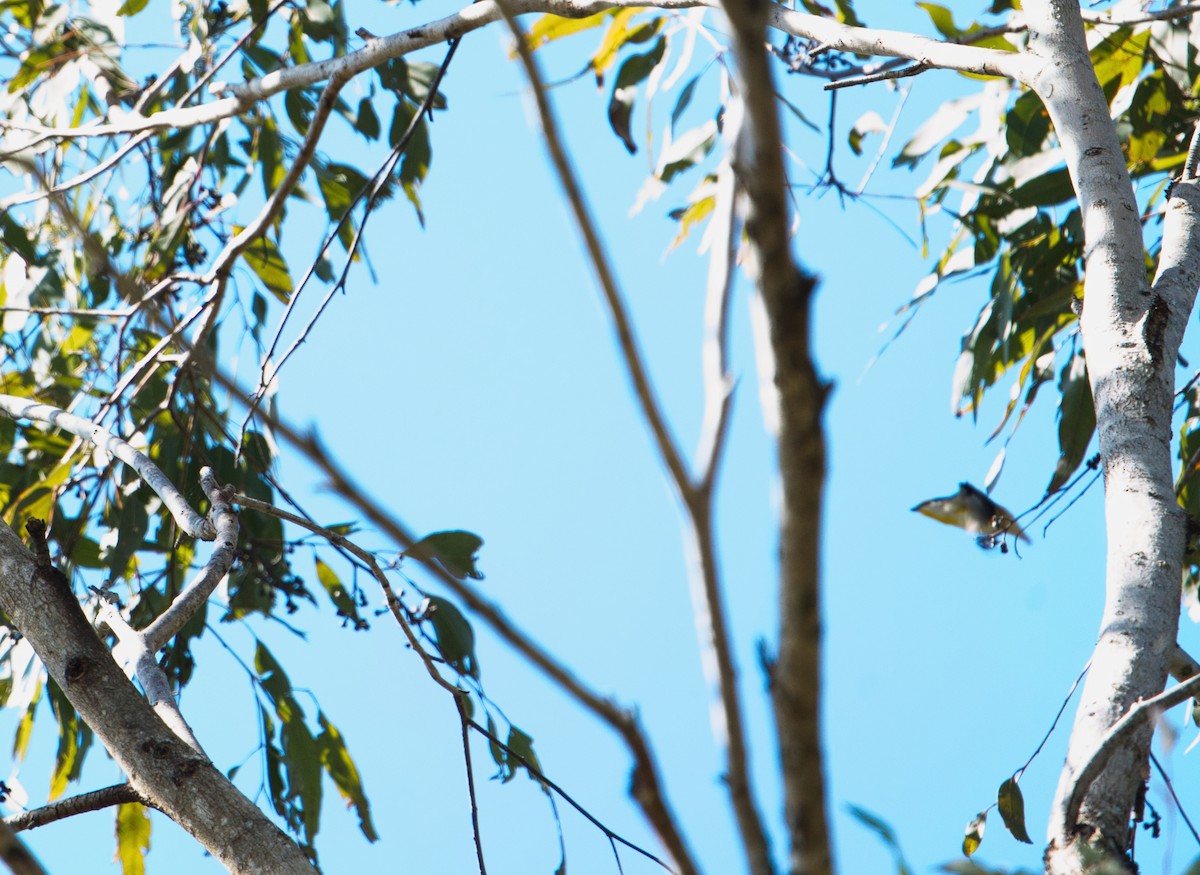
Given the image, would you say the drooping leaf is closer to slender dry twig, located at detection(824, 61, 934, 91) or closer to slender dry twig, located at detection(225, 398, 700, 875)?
slender dry twig, located at detection(225, 398, 700, 875)

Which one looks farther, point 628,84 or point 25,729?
point 25,729

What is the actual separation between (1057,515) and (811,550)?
89 centimetres

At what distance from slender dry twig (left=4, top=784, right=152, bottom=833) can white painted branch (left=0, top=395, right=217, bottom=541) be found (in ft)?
0.55

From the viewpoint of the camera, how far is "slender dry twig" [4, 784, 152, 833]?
27.3 inches

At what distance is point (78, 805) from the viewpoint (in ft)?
2.34

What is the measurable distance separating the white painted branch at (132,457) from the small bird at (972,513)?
617mm

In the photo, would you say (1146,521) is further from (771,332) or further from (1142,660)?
(771,332)

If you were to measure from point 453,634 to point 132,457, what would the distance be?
2.22 ft

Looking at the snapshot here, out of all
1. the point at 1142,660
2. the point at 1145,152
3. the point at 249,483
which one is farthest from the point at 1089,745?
the point at 249,483

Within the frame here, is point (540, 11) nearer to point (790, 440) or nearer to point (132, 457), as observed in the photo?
point (132, 457)

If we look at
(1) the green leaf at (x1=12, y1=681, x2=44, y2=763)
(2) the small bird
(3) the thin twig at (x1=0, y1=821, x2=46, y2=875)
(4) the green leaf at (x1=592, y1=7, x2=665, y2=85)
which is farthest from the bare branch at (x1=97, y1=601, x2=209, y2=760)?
(1) the green leaf at (x1=12, y1=681, x2=44, y2=763)

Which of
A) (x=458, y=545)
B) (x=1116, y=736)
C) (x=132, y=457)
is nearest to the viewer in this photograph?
(x=1116, y=736)

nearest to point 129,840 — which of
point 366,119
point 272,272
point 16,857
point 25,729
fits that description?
point 25,729

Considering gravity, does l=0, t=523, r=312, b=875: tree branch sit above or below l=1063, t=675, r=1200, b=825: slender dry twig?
above
